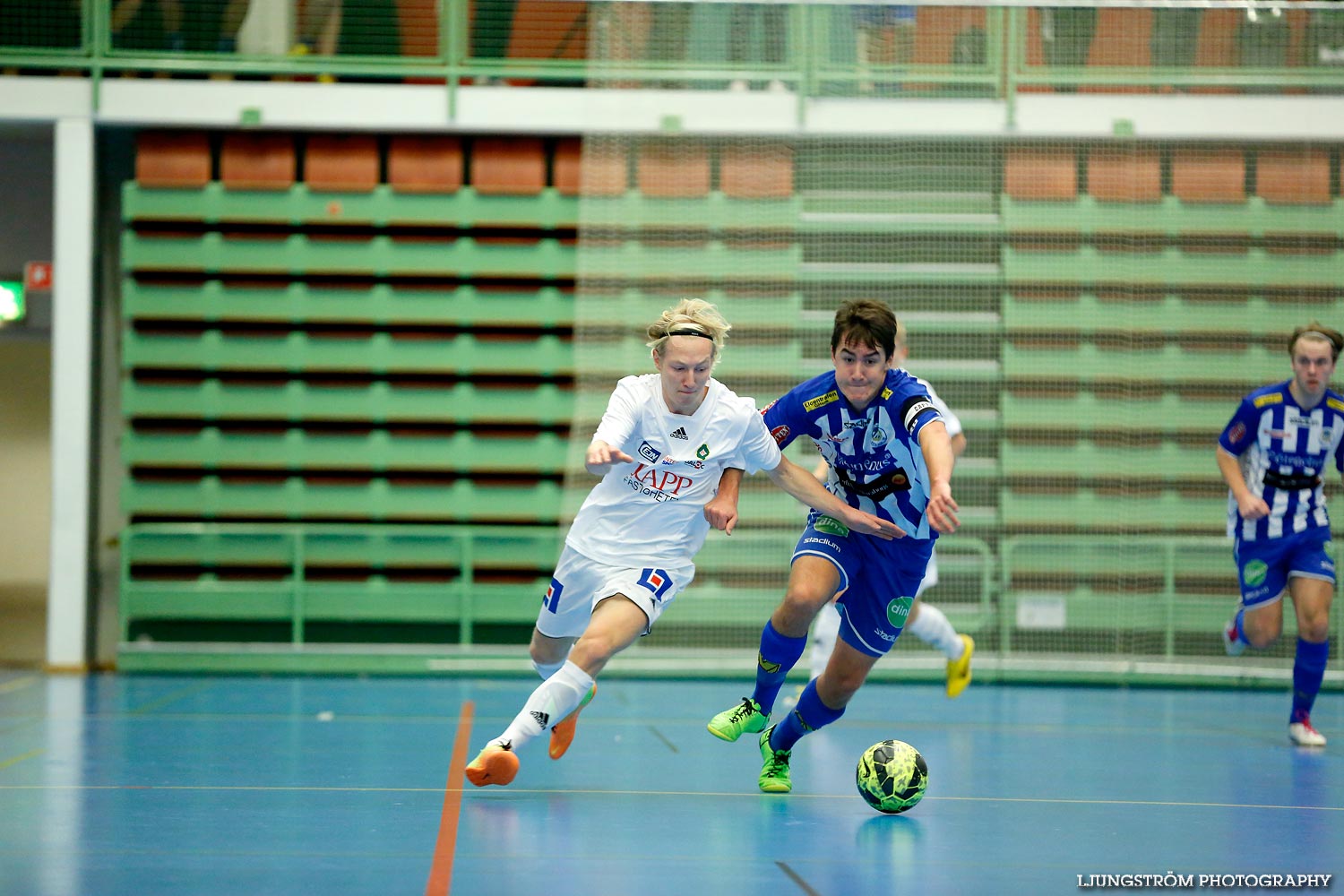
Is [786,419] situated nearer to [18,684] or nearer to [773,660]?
[773,660]

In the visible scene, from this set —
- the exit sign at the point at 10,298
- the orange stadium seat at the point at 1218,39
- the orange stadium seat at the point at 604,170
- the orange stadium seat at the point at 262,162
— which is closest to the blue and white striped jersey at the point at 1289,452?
the orange stadium seat at the point at 1218,39

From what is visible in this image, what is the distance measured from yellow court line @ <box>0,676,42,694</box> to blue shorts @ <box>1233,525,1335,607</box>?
749 cm

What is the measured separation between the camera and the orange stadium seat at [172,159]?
10.3 metres

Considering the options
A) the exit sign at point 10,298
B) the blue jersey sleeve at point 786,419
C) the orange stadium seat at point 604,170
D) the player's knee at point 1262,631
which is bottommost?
the player's knee at point 1262,631

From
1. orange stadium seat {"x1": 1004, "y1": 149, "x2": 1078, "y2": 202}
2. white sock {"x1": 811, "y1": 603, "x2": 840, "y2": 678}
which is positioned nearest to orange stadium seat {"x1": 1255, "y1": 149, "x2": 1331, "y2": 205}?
orange stadium seat {"x1": 1004, "y1": 149, "x2": 1078, "y2": 202}

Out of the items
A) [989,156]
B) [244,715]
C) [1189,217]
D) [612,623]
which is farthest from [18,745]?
[1189,217]

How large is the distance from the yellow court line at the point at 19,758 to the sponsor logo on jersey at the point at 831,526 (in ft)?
11.0

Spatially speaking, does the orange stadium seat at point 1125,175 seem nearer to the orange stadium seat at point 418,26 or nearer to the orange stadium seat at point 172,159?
the orange stadium seat at point 418,26

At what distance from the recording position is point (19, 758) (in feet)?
18.0

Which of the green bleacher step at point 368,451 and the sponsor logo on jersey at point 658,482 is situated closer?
the sponsor logo on jersey at point 658,482

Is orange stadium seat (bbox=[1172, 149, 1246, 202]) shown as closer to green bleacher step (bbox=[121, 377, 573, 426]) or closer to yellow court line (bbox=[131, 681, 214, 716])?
green bleacher step (bbox=[121, 377, 573, 426])

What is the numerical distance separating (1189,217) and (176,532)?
815 cm

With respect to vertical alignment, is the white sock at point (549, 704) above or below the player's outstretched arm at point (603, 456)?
below

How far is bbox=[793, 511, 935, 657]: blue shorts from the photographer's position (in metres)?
4.80
